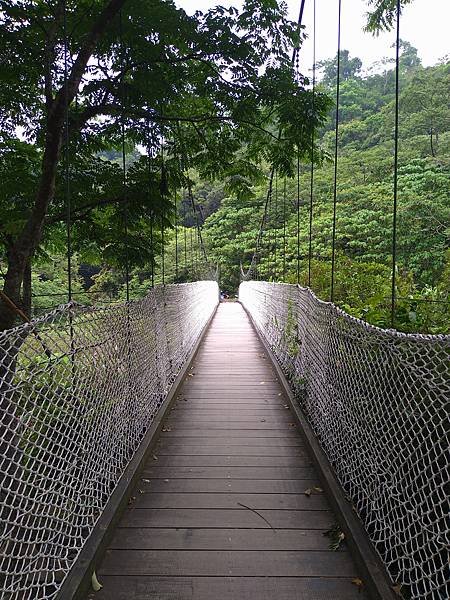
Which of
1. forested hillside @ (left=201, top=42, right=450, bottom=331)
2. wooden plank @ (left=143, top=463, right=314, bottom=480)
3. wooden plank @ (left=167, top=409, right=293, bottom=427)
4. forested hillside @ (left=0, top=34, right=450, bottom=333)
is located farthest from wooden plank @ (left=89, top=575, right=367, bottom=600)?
forested hillside @ (left=201, top=42, right=450, bottom=331)

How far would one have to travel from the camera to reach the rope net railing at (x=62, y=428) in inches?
44.2

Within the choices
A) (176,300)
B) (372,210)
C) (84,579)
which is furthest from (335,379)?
(372,210)

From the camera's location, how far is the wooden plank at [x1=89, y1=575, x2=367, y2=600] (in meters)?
1.31

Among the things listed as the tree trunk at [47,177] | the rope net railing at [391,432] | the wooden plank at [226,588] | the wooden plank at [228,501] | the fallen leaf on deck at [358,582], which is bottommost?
the wooden plank at [228,501]

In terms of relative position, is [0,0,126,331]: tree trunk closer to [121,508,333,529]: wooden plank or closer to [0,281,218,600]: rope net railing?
[0,281,218,600]: rope net railing

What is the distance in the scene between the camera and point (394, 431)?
1.34 meters

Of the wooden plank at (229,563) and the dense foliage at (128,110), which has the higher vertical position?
the dense foliage at (128,110)

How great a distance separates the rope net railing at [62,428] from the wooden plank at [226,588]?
6.7 inches

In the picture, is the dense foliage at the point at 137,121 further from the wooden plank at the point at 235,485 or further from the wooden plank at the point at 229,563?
the wooden plank at the point at 229,563

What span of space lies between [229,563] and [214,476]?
0.63 m

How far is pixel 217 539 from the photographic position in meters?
1.58

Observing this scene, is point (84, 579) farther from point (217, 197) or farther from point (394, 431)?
point (217, 197)

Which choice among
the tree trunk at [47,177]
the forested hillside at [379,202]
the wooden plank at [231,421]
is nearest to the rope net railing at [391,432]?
the wooden plank at [231,421]

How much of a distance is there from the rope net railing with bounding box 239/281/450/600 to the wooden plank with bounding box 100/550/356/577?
0.16 m
